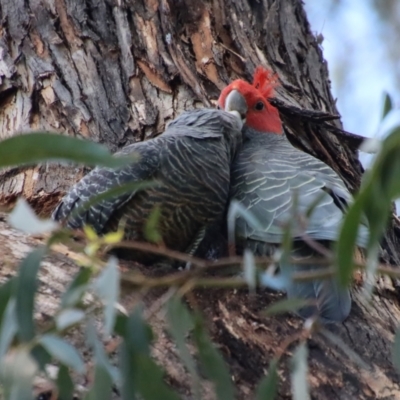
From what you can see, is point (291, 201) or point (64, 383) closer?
point (64, 383)

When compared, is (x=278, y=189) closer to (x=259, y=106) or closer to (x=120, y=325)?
(x=259, y=106)

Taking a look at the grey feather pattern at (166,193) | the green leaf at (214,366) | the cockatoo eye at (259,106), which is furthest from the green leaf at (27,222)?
the cockatoo eye at (259,106)

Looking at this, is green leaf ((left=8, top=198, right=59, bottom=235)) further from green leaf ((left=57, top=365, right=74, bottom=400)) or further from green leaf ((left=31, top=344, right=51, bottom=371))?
green leaf ((left=57, top=365, right=74, bottom=400))

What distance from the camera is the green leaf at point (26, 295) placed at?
1.24 m

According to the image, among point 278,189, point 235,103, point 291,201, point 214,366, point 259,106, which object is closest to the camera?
point 214,366

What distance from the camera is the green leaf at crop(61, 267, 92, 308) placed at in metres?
1.27

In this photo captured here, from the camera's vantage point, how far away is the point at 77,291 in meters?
1.28

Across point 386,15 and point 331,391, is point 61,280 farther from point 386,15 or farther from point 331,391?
point 386,15


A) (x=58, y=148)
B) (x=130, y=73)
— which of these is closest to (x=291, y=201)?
(x=130, y=73)

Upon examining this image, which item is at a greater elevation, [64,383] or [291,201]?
[291,201]

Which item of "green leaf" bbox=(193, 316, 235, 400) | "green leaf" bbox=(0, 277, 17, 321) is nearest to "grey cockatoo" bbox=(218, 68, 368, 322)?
"green leaf" bbox=(193, 316, 235, 400)

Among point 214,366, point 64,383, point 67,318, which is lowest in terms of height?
point 64,383

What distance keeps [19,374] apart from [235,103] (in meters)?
2.20

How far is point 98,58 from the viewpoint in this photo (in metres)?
3.32
